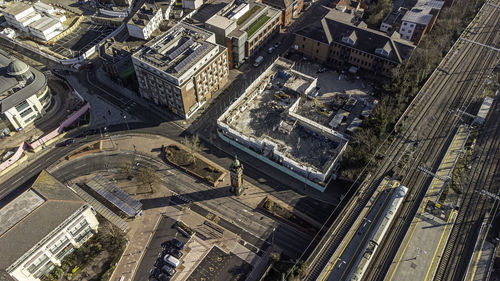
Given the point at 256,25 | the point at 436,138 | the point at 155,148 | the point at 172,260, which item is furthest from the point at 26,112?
the point at 436,138

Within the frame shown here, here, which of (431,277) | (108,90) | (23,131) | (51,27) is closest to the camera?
(431,277)

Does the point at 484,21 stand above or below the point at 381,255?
above

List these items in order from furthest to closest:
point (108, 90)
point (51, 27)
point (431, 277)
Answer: point (51, 27)
point (108, 90)
point (431, 277)

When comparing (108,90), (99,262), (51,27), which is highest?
(51,27)

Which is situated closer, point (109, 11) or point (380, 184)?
point (380, 184)

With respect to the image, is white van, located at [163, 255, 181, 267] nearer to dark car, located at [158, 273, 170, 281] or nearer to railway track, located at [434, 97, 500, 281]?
dark car, located at [158, 273, 170, 281]

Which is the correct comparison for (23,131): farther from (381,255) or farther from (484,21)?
(484,21)

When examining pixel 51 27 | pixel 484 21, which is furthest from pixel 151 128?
pixel 484 21

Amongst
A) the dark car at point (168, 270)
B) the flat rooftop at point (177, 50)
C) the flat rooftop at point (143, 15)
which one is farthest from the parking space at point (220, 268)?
the flat rooftop at point (143, 15)
